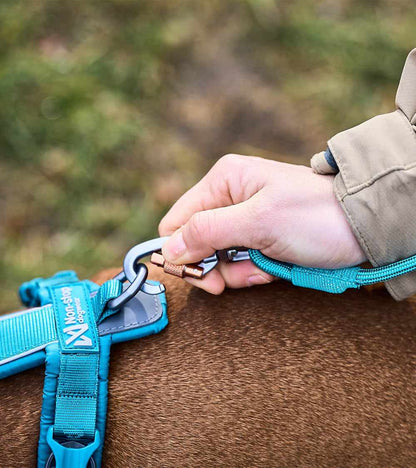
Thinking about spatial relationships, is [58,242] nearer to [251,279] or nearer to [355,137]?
[251,279]

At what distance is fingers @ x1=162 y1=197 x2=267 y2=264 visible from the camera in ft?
6.43

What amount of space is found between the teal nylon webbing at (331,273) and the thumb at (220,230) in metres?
0.08

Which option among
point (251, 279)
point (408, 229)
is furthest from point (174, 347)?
point (408, 229)

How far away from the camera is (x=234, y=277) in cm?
212

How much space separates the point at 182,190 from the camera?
12.9 feet

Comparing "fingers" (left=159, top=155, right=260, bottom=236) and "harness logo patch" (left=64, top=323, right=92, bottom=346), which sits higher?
"fingers" (left=159, top=155, right=260, bottom=236)

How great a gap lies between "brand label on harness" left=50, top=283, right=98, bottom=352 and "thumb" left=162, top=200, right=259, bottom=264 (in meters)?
0.35

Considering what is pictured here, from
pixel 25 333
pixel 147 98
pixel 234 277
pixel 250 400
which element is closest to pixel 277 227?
pixel 234 277

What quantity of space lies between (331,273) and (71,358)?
797 mm

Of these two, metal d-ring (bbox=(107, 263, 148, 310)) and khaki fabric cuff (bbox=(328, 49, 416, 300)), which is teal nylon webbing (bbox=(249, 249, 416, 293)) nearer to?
khaki fabric cuff (bbox=(328, 49, 416, 300))

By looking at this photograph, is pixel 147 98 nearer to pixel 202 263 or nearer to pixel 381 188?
pixel 202 263

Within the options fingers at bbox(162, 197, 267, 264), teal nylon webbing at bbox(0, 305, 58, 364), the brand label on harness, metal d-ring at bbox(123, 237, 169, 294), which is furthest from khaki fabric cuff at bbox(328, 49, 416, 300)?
teal nylon webbing at bbox(0, 305, 58, 364)

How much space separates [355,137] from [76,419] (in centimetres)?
115

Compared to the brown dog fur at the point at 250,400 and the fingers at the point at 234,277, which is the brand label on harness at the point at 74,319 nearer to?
the brown dog fur at the point at 250,400
